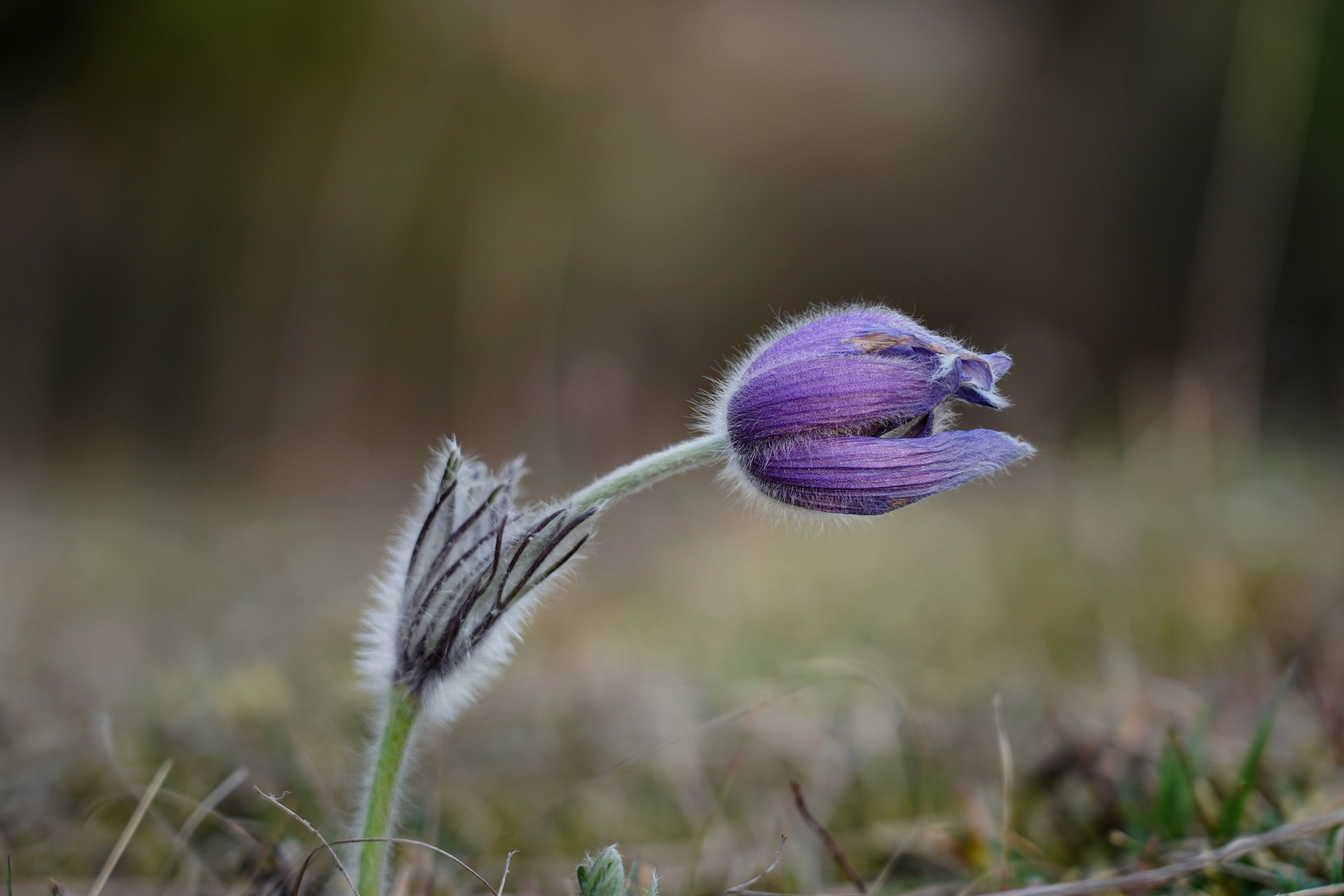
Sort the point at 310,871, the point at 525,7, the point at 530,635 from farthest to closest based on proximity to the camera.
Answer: the point at 525,7 < the point at 530,635 < the point at 310,871

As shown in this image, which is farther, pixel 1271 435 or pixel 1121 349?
pixel 1121 349

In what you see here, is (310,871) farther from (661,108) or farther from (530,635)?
(661,108)

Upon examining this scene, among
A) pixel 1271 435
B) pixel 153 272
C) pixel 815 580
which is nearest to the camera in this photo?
pixel 815 580

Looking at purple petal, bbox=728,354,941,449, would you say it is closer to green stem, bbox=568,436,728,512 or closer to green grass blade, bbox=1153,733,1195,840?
green stem, bbox=568,436,728,512

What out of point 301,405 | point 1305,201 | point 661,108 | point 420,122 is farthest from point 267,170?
point 1305,201

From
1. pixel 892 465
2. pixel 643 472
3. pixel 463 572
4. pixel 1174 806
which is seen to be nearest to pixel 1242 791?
pixel 1174 806

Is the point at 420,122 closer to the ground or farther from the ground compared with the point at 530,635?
farther from the ground

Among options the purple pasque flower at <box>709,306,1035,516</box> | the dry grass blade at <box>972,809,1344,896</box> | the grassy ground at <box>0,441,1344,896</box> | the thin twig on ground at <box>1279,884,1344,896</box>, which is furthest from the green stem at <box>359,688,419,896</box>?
the thin twig on ground at <box>1279,884,1344,896</box>
